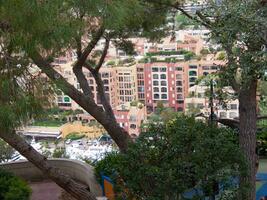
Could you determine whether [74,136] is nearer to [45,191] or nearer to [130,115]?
[130,115]

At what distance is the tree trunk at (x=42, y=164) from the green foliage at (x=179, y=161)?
0.57m

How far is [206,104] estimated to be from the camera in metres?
4.38

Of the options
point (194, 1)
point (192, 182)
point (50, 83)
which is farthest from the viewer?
point (194, 1)

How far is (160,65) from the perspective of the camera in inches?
255

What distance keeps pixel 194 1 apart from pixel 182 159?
5.32ft

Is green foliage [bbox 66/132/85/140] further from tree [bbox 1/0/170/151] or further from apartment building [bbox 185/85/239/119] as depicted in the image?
tree [bbox 1/0/170/151]

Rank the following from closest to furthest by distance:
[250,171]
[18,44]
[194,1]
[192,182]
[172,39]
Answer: [18,44] < [192,182] < [250,171] < [194,1] < [172,39]

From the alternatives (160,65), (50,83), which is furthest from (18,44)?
(160,65)

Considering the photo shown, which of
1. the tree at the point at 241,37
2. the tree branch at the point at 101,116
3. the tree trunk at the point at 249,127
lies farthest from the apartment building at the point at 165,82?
the tree at the point at 241,37

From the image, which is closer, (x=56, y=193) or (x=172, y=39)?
(x=56, y=193)

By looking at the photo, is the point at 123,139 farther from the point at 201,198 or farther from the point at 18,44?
the point at 18,44

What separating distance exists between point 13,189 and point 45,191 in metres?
1.07

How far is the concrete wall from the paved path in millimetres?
142

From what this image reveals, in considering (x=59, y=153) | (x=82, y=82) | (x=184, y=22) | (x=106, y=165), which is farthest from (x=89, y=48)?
(x=59, y=153)
